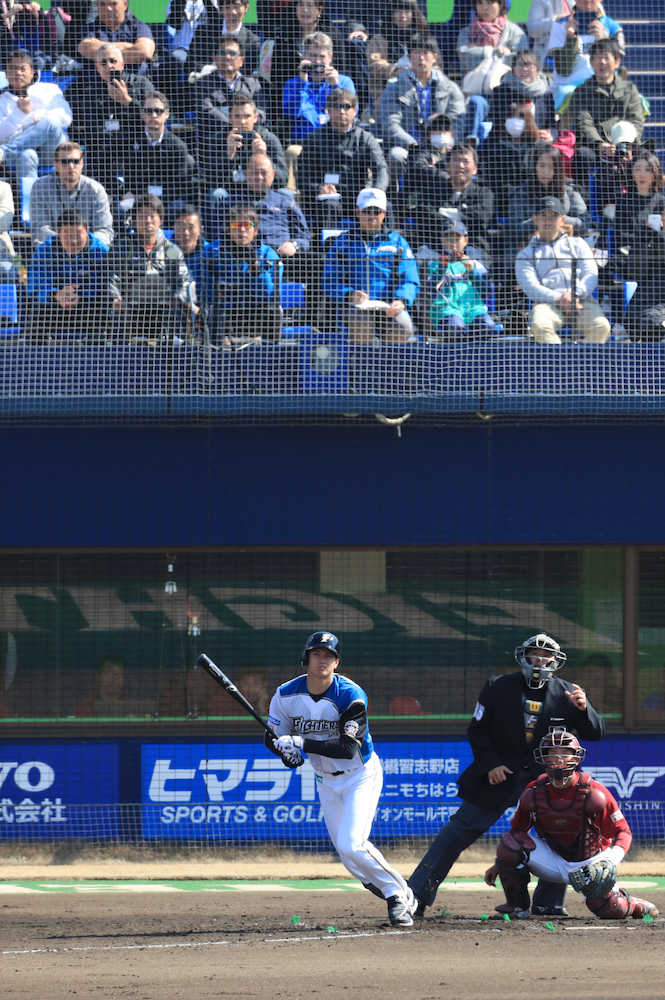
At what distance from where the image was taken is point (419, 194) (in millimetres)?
13359

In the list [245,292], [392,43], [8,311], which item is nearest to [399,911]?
[245,292]

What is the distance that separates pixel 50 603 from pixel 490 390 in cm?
377

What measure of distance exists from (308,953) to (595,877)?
1713mm

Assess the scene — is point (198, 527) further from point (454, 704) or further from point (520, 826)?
point (520, 826)

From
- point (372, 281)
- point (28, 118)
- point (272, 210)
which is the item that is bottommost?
point (372, 281)

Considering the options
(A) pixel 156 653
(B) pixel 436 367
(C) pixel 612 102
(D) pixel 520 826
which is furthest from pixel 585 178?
(D) pixel 520 826

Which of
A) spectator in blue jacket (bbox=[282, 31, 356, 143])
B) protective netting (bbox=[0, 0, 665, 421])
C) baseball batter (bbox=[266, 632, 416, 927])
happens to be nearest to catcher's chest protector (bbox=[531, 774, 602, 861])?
baseball batter (bbox=[266, 632, 416, 927])

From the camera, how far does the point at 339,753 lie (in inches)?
335

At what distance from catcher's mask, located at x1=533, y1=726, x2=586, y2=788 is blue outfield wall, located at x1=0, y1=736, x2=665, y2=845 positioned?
3449 millimetres

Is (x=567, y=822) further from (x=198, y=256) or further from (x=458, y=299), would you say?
(x=198, y=256)

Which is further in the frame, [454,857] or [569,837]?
[454,857]

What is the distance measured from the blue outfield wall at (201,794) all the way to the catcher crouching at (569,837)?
3254 millimetres

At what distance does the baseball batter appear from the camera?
8.51 m

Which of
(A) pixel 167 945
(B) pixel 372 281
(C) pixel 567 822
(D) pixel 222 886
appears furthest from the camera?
(B) pixel 372 281
